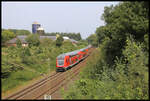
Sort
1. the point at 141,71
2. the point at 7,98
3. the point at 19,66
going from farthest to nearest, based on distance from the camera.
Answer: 1. the point at 19,66
2. the point at 7,98
3. the point at 141,71

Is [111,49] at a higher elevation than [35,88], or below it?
higher

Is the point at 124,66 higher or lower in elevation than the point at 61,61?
higher

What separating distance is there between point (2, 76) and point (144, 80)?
43.0 feet

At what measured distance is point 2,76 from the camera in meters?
15.5

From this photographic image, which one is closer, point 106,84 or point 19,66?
point 106,84

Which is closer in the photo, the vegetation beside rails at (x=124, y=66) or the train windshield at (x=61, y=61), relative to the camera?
the vegetation beside rails at (x=124, y=66)

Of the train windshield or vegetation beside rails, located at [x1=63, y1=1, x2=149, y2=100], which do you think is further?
the train windshield

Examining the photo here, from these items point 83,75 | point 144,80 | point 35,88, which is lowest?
point 35,88

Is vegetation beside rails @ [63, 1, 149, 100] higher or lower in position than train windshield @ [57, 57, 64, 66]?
higher

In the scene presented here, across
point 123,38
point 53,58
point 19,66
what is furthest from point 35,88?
point 53,58

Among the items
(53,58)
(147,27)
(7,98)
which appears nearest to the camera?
(147,27)

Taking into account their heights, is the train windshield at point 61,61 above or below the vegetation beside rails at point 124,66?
below

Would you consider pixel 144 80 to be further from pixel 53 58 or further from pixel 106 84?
pixel 53 58

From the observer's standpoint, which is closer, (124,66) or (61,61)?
(124,66)
